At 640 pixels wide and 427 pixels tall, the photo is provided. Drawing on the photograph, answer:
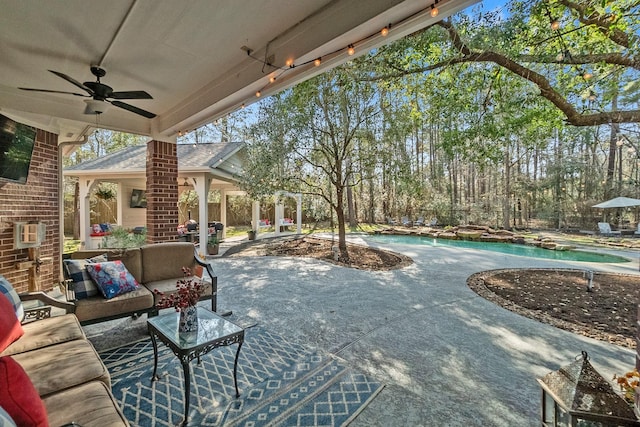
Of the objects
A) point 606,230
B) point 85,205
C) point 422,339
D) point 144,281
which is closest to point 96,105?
point 144,281

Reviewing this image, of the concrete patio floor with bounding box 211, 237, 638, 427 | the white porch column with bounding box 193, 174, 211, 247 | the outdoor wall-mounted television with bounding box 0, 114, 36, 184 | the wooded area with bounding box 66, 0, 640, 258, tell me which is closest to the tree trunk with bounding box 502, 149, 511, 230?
the wooded area with bounding box 66, 0, 640, 258

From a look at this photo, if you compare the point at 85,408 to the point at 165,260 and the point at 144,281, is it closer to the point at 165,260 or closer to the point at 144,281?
the point at 144,281

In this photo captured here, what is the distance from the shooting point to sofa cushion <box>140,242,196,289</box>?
3.78 meters

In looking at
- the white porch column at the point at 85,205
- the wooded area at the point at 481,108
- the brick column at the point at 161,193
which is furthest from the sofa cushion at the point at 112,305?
the white porch column at the point at 85,205

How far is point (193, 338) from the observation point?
2.16 metres

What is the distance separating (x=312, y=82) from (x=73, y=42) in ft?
15.2

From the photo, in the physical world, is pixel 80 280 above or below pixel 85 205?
below

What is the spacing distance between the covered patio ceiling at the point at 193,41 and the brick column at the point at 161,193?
1.29 meters

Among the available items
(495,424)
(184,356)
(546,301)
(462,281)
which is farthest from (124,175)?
(546,301)

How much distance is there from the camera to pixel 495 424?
76.5 inches

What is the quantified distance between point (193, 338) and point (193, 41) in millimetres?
2611

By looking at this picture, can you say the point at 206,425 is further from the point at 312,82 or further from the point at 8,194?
the point at 312,82

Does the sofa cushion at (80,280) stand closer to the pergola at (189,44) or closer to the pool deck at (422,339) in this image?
the pool deck at (422,339)

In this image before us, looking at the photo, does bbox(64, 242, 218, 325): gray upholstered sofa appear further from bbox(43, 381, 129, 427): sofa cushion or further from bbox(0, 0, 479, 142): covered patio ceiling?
bbox(0, 0, 479, 142): covered patio ceiling
